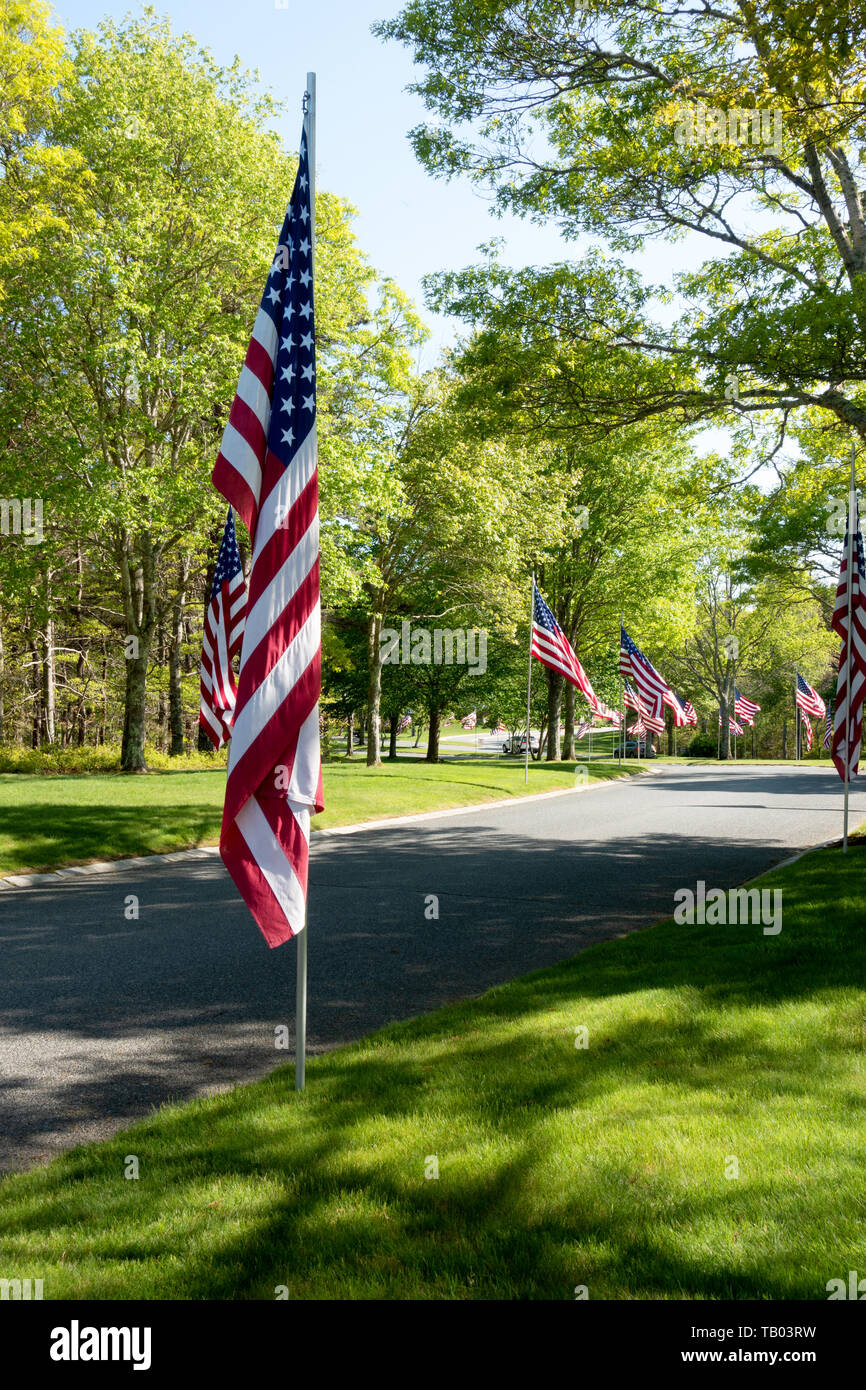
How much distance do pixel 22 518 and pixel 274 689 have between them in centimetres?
1806

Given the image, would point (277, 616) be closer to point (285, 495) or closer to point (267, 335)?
point (285, 495)

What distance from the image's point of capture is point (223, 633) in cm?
1616

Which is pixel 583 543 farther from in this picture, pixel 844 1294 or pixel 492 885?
pixel 844 1294

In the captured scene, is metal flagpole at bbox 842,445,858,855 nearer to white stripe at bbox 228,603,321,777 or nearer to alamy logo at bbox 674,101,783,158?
alamy logo at bbox 674,101,783,158

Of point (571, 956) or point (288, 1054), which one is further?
point (571, 956)

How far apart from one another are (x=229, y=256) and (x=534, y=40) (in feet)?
34.9

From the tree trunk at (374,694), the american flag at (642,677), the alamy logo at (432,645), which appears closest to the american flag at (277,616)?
the alamy logo at (432,645)

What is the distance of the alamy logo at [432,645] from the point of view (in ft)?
101

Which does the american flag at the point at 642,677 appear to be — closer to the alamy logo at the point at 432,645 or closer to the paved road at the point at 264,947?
the alamy logo at the point at 432,645

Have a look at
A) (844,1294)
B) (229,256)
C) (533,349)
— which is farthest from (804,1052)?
(229,256)

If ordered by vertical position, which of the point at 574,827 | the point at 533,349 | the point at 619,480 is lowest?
the point at 574,827

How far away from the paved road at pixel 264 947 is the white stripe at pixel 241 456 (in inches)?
131

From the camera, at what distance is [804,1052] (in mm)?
4930
